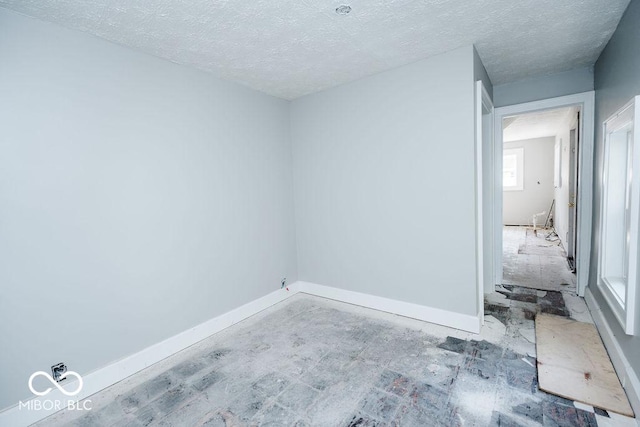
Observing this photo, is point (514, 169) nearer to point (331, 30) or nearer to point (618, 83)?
point (618, 83)

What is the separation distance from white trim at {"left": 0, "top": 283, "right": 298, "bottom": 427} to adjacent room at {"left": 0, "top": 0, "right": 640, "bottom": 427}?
1 centimetres

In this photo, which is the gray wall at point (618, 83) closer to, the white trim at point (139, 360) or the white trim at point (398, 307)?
the white trim at point (398, 307)

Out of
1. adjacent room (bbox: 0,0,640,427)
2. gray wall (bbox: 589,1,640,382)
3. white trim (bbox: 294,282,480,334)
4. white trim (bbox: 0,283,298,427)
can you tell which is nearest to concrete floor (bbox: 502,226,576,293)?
adjacent room (bbox: 0,0,640,427)

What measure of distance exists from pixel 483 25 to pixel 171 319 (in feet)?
11.3

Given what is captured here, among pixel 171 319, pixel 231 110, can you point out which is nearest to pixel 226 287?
pixel 171 319

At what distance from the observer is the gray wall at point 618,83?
175cm

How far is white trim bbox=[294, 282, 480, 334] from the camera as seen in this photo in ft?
8.61

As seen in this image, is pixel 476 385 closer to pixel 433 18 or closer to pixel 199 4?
pixel 433 18

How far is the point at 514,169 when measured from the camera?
877 centimetres

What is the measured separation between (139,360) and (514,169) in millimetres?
10184

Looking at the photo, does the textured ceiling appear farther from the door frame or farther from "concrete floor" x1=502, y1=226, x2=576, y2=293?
"concrete floor" x1=502, y1=226, x2=576, y2=293

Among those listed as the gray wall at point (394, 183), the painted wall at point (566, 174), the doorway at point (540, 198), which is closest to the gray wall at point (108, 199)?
the gray wall at point (394, 183)

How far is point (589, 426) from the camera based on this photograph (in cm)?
155

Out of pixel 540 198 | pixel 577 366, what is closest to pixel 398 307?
pixel 577 366
